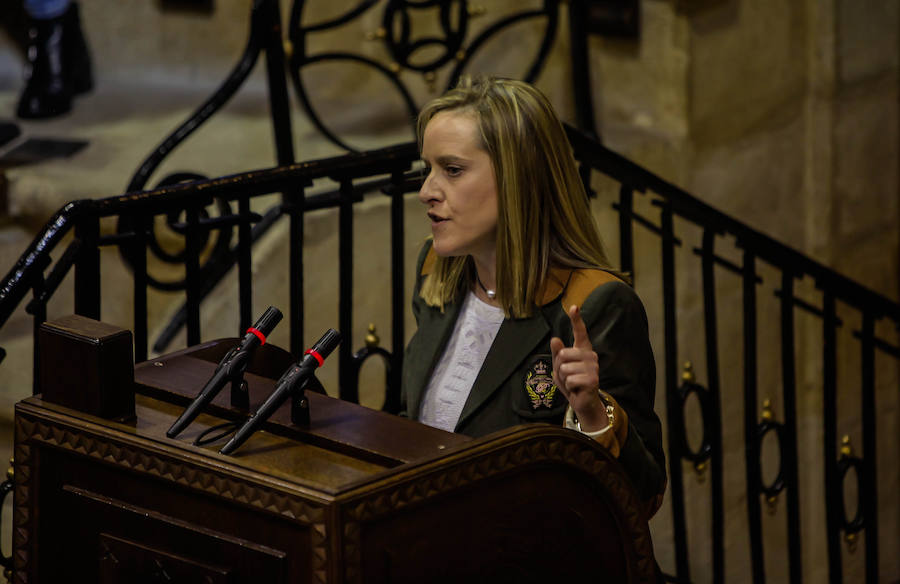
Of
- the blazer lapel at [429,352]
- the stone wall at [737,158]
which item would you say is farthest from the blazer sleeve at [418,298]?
the stone wall at [737,158]

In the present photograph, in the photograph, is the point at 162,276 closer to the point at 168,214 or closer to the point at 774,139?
the point at 168,214

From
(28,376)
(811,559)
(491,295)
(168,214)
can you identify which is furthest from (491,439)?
(811,559)

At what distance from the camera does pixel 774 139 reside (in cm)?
541

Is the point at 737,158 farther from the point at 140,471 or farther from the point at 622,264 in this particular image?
the point at 140,471

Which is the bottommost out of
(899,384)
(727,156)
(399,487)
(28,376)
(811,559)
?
(811,559)

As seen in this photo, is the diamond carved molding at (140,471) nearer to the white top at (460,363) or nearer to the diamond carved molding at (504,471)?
the diamond carved molding at (504,471)

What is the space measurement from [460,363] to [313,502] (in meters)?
0.78

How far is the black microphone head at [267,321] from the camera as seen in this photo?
2.40m

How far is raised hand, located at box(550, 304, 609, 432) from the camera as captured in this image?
2.29 m

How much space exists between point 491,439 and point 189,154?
3483mm

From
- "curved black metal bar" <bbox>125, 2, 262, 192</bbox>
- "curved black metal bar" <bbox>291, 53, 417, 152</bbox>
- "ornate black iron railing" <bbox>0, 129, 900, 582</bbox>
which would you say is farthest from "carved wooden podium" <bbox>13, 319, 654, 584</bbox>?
"curved black metal bar" <bbox>291, 53, 417, 152</bbox>

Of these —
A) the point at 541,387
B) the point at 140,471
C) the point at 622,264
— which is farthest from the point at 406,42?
the point at 140,471

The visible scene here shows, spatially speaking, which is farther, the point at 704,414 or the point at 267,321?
the point at 704,414

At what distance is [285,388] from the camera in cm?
224
